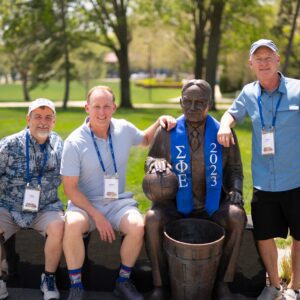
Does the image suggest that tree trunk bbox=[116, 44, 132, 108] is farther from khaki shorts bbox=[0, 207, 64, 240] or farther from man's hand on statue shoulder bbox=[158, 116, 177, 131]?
khaki shorts bbox=[0, 207, 64, 240]

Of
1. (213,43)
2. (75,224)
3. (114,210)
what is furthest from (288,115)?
(213,43)

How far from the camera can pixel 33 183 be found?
3768 millimetres

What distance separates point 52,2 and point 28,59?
583 cm

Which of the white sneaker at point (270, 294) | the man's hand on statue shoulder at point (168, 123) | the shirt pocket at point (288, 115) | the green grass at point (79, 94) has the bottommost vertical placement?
the green grass at point (79, 94)

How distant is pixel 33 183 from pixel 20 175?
0.41ft

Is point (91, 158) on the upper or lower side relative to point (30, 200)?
upper

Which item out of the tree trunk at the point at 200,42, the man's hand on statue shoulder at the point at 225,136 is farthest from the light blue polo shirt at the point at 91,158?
the tree trunk at the point at 200,42

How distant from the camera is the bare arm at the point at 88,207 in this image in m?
3.59

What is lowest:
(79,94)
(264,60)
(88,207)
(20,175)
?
(79,94)

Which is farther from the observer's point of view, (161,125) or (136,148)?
(136,148)

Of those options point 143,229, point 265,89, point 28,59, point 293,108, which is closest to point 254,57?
point 265,89

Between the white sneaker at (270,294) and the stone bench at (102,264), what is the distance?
188 mm

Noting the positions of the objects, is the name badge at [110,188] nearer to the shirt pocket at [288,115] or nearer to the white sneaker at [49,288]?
the white sneaker at [49,288]

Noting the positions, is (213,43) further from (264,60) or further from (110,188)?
(110,188)
